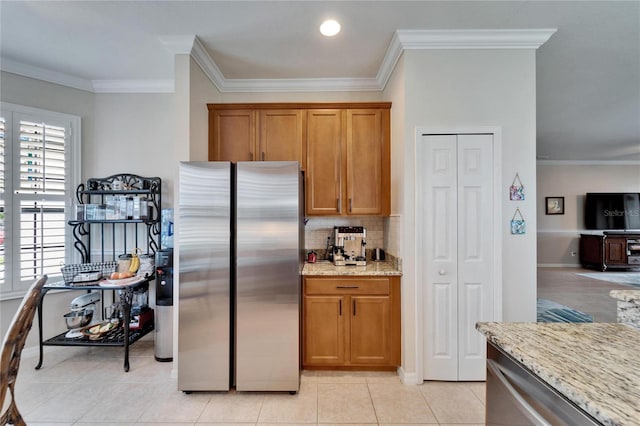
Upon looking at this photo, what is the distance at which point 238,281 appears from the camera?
222 cm

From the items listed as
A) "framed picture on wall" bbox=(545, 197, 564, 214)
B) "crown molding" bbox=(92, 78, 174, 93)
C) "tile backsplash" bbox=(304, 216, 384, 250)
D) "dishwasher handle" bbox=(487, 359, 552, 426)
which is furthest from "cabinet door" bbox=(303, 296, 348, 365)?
"framed picture on wall" bbox=(545, 197, 564, 214)

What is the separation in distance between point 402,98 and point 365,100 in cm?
79

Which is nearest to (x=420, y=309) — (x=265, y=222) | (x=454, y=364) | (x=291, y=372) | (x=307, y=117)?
(x=454, y=364)

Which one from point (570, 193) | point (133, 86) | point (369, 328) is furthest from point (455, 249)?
point (570, 193)

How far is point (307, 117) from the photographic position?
Answer: 288 centimetres

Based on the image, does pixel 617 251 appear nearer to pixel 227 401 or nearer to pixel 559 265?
pixel 559 265

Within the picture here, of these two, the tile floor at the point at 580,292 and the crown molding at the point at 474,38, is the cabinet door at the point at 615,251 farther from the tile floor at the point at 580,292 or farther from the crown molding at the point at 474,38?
the crown molding at the point at 474,38

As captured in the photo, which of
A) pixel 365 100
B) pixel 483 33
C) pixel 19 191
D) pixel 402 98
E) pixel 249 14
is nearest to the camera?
pixel 249 14

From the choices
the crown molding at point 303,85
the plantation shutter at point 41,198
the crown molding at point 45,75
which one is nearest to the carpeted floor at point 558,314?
the crown molding at point 303,85

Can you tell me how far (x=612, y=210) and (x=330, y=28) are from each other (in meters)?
9.63

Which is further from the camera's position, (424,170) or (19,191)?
(19,191)

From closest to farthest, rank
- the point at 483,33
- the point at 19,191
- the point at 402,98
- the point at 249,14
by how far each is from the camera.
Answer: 1. the point at 249,14
2. the point at 483,33
3. the point at 402,98
4. the point at 19,191

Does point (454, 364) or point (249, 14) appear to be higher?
point (249, 14)

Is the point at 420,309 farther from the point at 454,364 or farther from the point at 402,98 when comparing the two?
the point at 402,98
